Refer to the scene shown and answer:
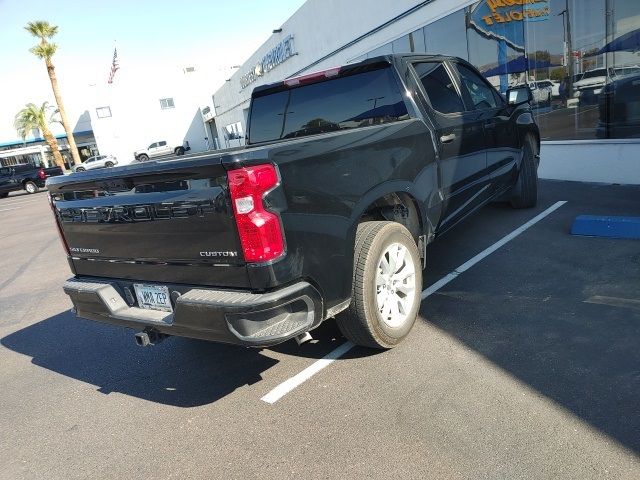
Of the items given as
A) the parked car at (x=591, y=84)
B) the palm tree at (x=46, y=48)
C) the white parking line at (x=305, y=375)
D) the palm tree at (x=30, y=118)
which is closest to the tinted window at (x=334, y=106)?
the white parking line at (x=305, y=375)

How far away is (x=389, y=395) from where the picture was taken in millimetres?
2932

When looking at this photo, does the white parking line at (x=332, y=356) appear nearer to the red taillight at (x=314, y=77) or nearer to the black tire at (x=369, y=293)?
the black tire at (x=369, y=293)

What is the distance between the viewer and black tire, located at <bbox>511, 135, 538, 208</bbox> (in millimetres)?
6243

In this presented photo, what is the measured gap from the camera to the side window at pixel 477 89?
15.9 ft

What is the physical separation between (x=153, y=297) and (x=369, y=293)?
136cm

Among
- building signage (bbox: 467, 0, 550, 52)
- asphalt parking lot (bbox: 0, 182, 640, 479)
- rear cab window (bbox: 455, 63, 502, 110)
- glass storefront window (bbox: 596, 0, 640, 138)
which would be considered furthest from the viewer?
building signage (bbox: 467, 0, 550, 52)

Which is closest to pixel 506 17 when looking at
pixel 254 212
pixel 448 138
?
pixel 448 138

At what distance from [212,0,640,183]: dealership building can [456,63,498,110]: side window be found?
3.24 metres

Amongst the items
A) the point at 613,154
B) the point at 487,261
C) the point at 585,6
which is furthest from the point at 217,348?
the point at 585,6

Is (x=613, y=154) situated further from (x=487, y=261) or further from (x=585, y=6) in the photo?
(x=487, y=261)

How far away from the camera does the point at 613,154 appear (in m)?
7.61

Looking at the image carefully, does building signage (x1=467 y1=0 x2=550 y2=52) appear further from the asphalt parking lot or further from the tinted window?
the tinted window

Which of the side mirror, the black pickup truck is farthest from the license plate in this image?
the side mirror

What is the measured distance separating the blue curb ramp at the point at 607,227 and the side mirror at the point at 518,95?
1.58 metres
